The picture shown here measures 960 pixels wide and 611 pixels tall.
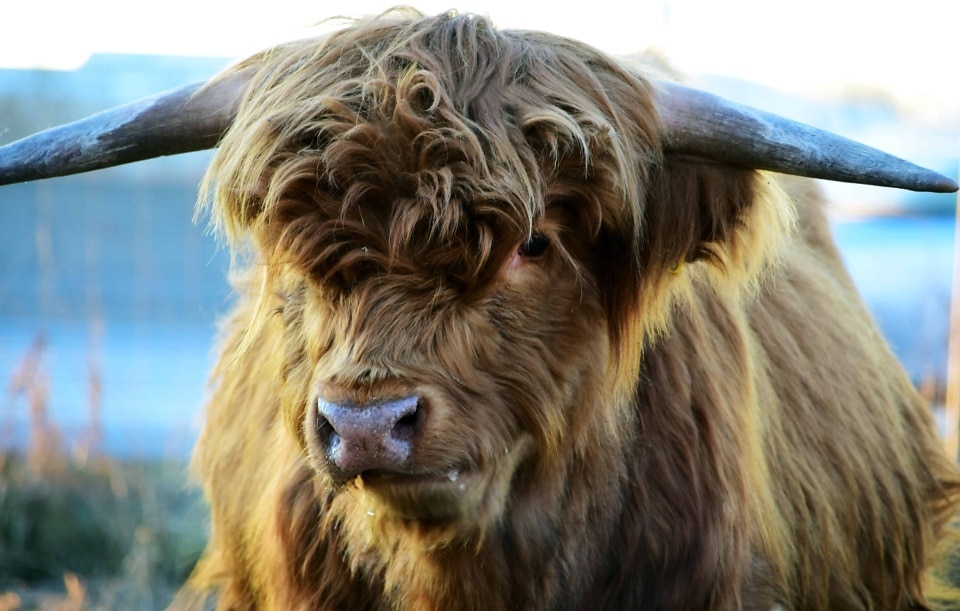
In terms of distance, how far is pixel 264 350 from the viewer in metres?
2.87

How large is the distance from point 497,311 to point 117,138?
847mm

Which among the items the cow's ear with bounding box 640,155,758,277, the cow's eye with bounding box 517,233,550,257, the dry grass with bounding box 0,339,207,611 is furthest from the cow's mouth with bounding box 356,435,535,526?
the dry grass with bounding box 0,339,207,611

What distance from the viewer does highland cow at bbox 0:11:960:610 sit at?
1.99 meters

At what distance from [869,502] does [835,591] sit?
0.33 meters

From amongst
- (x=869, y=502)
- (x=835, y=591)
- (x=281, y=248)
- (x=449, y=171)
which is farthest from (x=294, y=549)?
(x=869, y=502)

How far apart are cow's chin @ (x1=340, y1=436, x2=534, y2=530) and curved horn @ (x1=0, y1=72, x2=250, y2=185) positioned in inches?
31.8

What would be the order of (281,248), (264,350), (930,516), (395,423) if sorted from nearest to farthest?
1. (395,423)
2. (281,248)
3. (264,350)
4. (930,516)

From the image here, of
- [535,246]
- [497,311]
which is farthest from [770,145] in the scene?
[497,311]

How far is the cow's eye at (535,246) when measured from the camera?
2.10 metres

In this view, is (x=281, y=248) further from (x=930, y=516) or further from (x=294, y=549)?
(x=930, y=516)

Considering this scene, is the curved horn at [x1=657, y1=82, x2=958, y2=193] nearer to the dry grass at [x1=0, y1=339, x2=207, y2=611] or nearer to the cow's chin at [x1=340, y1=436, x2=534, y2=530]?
the cow's chin at [x1=340, y1=436, x2=534, y2=530]

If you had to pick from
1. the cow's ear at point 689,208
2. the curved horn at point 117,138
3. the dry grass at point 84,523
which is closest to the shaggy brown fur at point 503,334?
the cow's ear at point 689,208

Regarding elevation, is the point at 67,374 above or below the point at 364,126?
below

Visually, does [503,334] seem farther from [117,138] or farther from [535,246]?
[117,138]
